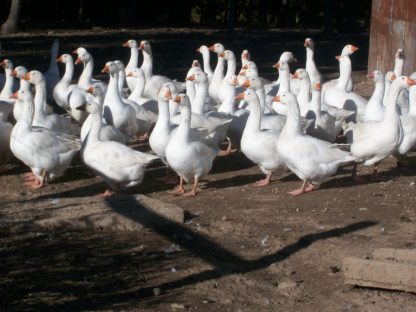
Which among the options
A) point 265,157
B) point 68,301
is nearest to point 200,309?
point 68,301

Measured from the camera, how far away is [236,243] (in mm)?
8547

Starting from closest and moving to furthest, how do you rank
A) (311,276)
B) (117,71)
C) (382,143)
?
(311,276) → (382,143) → (117,71)

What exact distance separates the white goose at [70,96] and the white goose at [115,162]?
8.56 feet

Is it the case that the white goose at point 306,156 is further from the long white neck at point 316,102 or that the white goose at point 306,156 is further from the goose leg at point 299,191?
the long white neck at point 316,102

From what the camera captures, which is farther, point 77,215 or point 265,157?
point 265,157

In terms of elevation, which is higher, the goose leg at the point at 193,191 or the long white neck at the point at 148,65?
the long white neck at the point at 148,65

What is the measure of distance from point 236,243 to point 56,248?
1.57 m

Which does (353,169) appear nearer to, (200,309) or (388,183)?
(388,183)

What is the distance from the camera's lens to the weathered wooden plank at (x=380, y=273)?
6.92 meters

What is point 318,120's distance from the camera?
1194 cm

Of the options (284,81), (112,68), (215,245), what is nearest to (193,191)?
(215,245)

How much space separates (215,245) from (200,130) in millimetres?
2560

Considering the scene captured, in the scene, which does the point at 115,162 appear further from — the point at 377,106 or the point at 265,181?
the point at 377,106

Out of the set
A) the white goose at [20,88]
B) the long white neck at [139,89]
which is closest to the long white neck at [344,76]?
the long white neck at [139,89]
